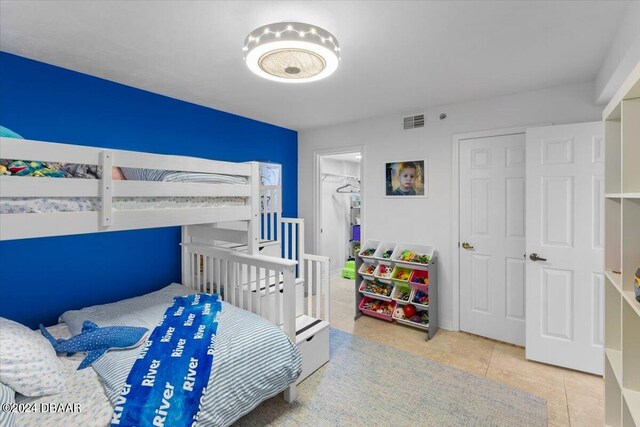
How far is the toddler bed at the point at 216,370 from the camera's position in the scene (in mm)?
1321

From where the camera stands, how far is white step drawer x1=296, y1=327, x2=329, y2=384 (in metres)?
2.30

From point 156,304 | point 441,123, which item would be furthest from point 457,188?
point 156,304

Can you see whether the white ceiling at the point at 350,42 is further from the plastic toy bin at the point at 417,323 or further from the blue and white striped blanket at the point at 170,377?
the plastic toy bin at the point at 417,323

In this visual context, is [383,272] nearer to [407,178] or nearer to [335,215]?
[407,178]

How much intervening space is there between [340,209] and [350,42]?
394 cm

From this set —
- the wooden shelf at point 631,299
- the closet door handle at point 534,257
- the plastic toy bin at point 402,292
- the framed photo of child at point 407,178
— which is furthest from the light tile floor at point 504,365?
the framed photo of child at point 407,178

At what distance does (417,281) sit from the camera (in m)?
3.14

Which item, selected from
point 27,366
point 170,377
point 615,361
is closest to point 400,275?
point 615,361

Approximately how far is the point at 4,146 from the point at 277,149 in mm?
3045

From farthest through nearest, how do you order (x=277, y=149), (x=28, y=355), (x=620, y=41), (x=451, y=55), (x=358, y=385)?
(x=277, y=149) → (x=358, y=385) → (x=451, y=55) → (x=620, y=41) → (x=28, y=355)

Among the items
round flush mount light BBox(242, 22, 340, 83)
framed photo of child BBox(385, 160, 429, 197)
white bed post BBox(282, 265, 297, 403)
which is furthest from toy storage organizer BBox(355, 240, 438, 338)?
round flush mount light BBox(242, 22, 340, 83)

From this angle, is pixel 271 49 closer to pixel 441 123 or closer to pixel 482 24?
pixel 482 24

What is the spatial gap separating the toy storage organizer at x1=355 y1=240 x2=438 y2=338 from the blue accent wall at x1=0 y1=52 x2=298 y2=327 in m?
2.04

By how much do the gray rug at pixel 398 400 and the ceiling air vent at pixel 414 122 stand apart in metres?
2.36
